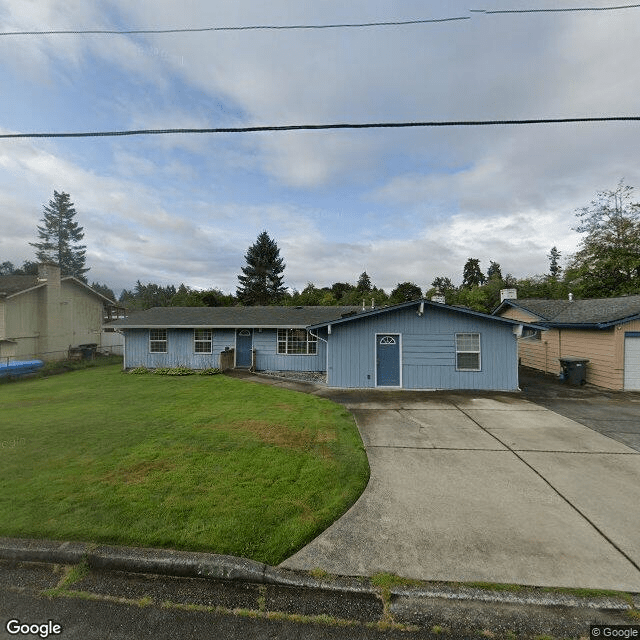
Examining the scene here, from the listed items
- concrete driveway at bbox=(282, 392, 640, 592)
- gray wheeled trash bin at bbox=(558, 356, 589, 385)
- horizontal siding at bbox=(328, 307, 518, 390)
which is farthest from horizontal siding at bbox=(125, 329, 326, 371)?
gray wheeled trash bin at bbox=(558, 356, 589, 385)

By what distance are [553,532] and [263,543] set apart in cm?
334

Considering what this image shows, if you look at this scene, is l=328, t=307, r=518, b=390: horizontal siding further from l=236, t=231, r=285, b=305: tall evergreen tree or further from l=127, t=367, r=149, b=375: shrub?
l=236, t=231, r=285, b=305: tall evergreen tree

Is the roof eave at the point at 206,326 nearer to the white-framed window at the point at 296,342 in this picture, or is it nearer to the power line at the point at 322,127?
the white-framed window at the point at 296,342

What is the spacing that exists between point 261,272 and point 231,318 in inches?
1447

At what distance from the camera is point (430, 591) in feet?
9.23

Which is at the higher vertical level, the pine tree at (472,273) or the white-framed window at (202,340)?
the pine tree at (472,273)

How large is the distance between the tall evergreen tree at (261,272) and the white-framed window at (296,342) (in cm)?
3669

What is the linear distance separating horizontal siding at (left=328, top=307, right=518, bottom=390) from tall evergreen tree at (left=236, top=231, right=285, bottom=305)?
135 ft

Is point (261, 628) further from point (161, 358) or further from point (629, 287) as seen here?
point (629, 287)

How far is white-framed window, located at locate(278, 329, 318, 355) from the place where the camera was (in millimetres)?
16203

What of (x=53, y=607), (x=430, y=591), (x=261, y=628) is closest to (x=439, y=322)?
(x=430, y=591)

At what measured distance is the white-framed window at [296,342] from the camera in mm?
16203

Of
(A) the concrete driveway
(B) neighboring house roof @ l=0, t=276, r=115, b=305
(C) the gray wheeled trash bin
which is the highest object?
(B) neighboring house roof @ l=0, t=276, r=115, b=305

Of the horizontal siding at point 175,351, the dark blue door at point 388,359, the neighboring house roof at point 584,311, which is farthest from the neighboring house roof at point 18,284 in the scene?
the neighboring house roof at point 584,311
